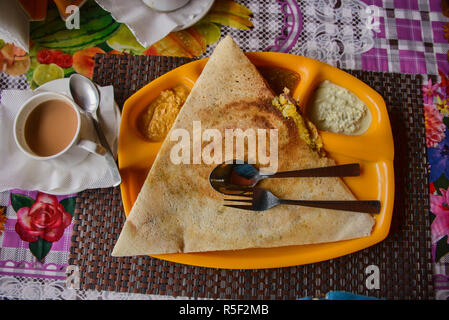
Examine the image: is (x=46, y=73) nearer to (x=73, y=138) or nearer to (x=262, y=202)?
(x=73, y=138)

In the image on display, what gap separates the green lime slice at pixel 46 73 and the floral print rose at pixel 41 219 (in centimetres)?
54

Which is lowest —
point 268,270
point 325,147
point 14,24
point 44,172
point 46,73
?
point 268,270

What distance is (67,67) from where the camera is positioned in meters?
1.65

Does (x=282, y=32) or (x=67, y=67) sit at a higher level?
(x=282, y=32)

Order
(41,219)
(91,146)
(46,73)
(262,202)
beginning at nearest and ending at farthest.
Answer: (91,146) < (262,202) < (41,219) < (46,73)

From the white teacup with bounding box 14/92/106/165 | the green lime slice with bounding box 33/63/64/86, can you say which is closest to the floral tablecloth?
the green lime slice with bounding box 33/63/64/86

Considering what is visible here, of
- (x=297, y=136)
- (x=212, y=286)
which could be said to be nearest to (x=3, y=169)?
(x=212, y=286)

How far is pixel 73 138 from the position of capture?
128 cm

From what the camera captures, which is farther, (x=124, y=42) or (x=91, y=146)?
(x=124, y=42)

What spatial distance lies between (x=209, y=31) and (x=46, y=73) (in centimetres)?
80

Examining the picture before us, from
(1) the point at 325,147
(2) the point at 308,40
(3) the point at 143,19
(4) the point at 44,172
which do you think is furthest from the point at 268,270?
(3) the point at 143,19

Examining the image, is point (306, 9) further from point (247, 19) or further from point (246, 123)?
point (246, 123)

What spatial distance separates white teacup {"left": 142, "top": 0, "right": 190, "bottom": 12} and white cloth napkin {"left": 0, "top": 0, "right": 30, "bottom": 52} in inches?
22.8
